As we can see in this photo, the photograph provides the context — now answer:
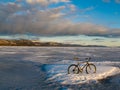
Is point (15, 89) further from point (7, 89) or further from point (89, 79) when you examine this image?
point (89, 79)

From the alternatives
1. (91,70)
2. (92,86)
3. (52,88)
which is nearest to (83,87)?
(92,86)

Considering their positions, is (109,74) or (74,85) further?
(109,74)

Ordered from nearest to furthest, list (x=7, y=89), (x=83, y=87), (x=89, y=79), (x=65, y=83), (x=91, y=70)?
(x=7, y=89) < (x=83, y=87) < (x=65, y=83) < (x=89, y=79) < (x=91, y=70)

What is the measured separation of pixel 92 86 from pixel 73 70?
4.33 meters

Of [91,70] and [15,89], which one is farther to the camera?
[91,70]

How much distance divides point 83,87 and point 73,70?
15.0 ft

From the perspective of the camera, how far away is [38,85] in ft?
43.9

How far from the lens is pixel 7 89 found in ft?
39.8

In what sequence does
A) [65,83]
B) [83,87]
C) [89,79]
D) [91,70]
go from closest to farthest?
[83,87]
[65,83]
[89,79]
[91,70]

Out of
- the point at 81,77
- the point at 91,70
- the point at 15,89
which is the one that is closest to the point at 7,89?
the point at 15,89

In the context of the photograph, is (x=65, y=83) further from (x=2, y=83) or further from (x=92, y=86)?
(x=2, y=83)

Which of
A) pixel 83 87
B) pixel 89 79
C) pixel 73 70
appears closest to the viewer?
pixel 83 87

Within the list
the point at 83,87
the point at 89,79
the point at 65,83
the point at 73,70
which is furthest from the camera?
the point at 73,70

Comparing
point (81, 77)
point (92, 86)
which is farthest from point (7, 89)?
point (81, 77)
